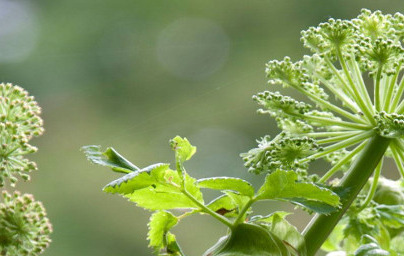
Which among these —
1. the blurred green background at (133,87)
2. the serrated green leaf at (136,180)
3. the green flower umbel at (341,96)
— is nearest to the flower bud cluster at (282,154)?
the green flower umbel at (341,96)

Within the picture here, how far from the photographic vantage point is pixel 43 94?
8.38 feet

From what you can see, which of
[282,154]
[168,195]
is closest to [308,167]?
[282,154]

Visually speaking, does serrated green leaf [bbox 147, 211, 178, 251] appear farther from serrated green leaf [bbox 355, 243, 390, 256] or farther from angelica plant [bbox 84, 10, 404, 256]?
serrated green leaf [bbox 355, 243, 390, 256]

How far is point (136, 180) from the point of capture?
0.44 meters

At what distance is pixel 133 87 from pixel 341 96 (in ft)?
7.39

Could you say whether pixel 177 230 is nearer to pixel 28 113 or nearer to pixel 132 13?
pixel 132 13

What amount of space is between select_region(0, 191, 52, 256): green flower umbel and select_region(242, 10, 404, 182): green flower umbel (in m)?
0.20

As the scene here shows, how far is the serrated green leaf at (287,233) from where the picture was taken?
0.46m

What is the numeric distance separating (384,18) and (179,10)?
2.59 metres

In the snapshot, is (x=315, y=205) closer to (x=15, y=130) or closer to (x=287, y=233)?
(x=287, y=233)

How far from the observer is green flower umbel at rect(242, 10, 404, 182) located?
52cm

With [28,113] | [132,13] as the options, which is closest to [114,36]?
[132,13]

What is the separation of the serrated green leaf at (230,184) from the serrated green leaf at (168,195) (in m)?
0.01

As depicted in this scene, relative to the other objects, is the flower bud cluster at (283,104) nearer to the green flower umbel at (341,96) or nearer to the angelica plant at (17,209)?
the green flower umbel at (341,96)
